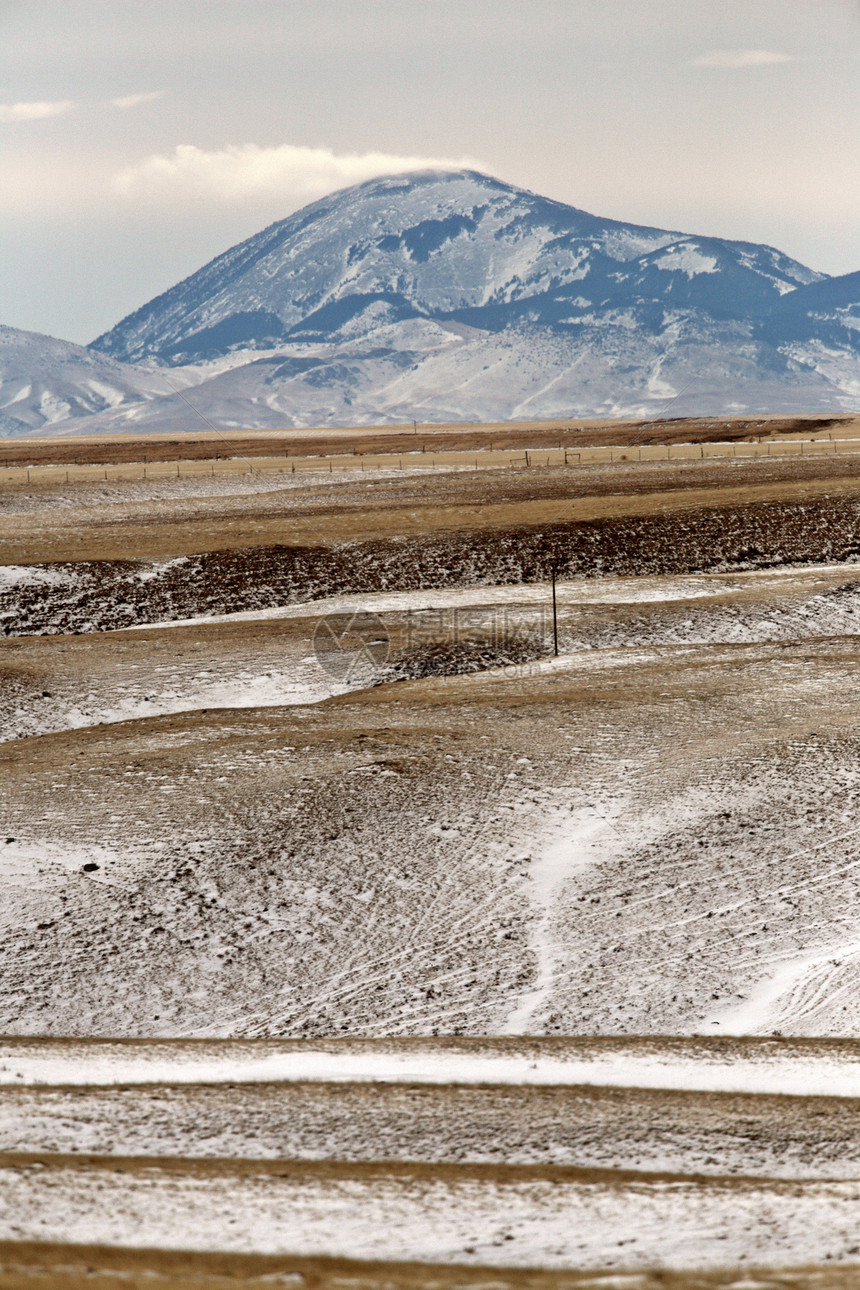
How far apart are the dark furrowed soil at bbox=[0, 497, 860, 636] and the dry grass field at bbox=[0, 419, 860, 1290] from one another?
240 inches

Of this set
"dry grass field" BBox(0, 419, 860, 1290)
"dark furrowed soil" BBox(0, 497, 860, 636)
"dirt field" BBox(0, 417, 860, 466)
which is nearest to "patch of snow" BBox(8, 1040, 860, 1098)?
"dry grass field" BBox(0, 419, 860, 1290)

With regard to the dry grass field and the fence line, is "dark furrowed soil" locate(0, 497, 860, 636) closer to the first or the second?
the dry grass field

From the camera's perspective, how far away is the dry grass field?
929 centimetres

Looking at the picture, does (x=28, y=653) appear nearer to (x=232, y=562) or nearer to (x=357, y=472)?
(x=232, y=562)

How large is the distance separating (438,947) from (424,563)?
110 ft

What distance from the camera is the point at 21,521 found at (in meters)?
64.4

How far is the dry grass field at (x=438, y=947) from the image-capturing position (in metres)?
9.29

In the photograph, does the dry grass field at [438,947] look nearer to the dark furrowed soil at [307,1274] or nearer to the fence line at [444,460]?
the dark furrowed soil at [307,1274]

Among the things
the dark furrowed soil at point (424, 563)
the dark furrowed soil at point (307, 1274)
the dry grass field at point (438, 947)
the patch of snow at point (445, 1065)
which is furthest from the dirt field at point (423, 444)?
the dark furrowed soil at point (307, 1274)

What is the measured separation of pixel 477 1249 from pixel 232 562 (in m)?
42.0

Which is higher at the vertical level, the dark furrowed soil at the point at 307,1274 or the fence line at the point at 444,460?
the fence line at the point at 444,460

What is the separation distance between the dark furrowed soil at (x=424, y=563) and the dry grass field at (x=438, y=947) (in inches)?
240

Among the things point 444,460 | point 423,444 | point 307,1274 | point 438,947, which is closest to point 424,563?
point 438,947

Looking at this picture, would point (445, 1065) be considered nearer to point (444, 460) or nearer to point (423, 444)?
point (444, 460)
